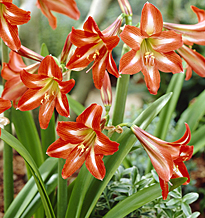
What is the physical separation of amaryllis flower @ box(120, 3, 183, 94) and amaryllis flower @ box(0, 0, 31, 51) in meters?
0.25

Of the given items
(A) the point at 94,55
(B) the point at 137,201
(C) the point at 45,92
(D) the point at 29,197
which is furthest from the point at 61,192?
(A) the point at 94,55

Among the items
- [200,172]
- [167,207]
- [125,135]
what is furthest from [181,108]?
[125,135]

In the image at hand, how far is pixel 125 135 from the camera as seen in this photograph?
0.83 meters

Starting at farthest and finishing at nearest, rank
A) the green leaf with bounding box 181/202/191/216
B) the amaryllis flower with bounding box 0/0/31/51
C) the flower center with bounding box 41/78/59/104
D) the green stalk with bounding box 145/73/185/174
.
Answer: the green stalk with bounding box 145/73/185/174 < the green leaf with bounding box 181/202/191/216 < the flower center with bounding box 41/78/59/104 < the amaryllis flower with bounding box 0/0/31/51

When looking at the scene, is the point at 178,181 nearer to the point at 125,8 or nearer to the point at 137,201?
the point at 137,201

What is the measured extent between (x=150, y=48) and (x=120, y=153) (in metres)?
0.35

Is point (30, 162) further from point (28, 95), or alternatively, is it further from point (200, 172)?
point (200, 172)

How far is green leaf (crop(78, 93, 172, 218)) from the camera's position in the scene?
81cm

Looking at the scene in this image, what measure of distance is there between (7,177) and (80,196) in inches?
11.4

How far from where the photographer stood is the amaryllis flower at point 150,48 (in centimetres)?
62

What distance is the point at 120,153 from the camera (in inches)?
32.6

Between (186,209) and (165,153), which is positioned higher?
(165,153)

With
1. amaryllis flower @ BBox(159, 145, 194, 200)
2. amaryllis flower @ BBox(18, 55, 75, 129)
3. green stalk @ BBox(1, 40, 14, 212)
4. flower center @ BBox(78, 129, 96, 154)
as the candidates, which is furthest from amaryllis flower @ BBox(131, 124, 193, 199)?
green stalk @ BBox(1, 40, 14, 212)

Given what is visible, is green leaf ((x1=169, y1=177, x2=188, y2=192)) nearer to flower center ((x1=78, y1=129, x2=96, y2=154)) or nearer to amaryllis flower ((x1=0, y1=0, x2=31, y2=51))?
flower center ((x1=78, y1=129, x2=96, y2=154))
